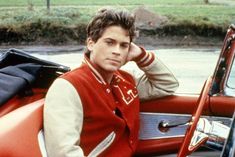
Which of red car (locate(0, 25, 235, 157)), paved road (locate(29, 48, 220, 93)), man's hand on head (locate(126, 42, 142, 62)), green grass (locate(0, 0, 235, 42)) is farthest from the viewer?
green grass (locate(0, 0, 235, 42))

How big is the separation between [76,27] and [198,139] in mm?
12926

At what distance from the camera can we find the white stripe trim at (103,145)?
2.38 metres

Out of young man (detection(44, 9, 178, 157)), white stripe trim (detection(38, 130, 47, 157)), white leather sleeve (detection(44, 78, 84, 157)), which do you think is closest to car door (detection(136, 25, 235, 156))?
young man (detection(44, 9, 178, 157))

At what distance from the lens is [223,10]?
18656mm

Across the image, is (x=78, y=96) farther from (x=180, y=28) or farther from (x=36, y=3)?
(x=36, y=3)

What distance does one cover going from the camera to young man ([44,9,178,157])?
84.2 inches

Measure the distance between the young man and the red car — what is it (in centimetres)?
10

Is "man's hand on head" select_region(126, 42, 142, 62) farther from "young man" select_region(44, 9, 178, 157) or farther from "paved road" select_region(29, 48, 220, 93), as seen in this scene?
"paved road" select_region(29, 48, 220, 93)

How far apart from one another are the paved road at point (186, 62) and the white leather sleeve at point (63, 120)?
16.8 feet

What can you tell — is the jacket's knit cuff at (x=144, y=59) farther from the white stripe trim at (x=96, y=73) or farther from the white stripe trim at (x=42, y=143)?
the white stripe trim at (x=42, y=143)

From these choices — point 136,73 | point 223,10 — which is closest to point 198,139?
point 136,73

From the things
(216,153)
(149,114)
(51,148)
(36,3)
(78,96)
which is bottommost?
(36,3)

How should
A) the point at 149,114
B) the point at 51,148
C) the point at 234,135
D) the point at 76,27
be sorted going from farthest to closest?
the point at 76,27
the point at 149,114
the point at 51,148
the point at 234,135

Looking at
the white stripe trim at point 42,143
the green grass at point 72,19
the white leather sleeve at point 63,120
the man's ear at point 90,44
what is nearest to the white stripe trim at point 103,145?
the white leather sleeve at point 63,120
